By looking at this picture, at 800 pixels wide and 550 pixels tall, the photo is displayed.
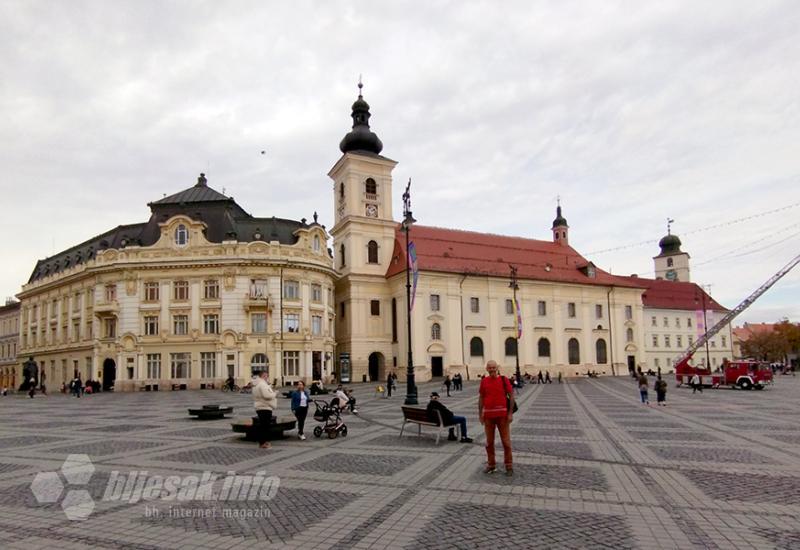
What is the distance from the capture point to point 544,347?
64.9 m

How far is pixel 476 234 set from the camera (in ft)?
225

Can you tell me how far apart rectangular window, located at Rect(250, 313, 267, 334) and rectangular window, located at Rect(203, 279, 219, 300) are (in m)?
3.69

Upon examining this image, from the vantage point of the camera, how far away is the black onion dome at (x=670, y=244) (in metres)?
103

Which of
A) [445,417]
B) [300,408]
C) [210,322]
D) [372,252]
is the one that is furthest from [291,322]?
[445,417]

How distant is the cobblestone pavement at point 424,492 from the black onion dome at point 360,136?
159 feet

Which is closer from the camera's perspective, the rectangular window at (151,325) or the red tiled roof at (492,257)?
the rectangular window at (151,325)

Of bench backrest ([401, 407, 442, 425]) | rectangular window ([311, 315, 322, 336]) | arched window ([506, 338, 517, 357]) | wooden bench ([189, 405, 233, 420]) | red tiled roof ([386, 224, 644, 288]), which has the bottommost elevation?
wooden bench ([189, 405, 233, 420])

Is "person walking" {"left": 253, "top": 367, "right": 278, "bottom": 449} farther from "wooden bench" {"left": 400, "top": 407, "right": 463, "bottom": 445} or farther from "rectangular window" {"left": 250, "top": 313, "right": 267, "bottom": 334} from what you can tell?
"rectangular window" {"left": 250, "top": 313, "right": 267, "bottom": 334}

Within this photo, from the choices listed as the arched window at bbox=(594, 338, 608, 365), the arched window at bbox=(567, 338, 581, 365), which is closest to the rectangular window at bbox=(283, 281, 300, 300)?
the arched window at bbox=(567, 338, 581, 365)

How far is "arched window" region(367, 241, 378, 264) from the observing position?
2357 inches

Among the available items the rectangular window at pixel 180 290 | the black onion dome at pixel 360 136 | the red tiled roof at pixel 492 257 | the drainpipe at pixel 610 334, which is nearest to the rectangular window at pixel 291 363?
the rectangular window at pixel 180 290

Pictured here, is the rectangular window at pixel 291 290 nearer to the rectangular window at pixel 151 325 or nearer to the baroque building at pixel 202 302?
the baroque building at pixel 202 302

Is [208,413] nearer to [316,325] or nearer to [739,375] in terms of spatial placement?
[316,325]

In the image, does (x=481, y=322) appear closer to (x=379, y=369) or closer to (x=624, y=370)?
(x=379, y=369)
